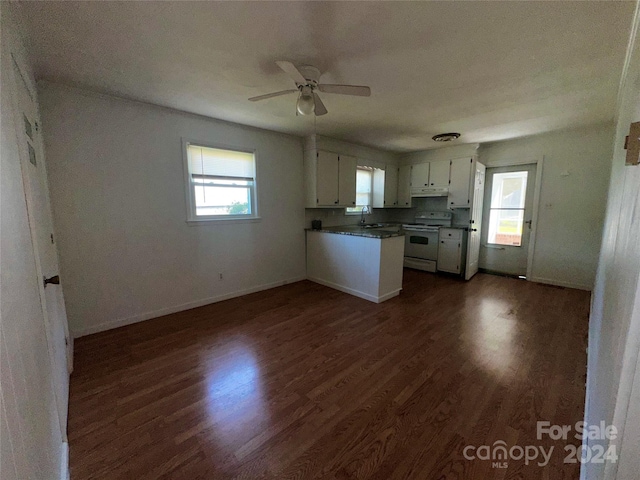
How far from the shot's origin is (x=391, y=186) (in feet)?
18.4

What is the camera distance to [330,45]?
1782 millimetres

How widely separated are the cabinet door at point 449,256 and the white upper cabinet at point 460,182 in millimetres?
718

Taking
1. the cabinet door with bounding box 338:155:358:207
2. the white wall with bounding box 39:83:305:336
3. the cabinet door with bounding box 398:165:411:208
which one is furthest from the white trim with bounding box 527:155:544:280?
the white wall with bounding box 39:83:305:336

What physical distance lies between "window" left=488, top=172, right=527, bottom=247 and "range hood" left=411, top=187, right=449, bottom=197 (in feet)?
2.98

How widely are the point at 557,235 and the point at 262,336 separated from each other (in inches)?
191

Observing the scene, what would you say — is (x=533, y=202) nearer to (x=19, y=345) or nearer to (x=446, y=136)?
(x=446, y=136)

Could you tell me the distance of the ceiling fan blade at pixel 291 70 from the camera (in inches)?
66.3

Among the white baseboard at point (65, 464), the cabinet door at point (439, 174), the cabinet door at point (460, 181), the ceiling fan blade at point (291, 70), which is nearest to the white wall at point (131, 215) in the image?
the white baseboard at point (65, 464)

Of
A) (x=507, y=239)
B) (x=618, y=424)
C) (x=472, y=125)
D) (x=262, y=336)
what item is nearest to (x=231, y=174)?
(x=262, y=336)

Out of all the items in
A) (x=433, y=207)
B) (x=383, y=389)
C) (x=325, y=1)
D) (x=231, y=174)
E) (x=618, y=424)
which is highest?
(x=325, y=1)

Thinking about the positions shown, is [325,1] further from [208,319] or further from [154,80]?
[208,319]

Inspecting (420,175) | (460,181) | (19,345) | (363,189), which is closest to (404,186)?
(420,175)

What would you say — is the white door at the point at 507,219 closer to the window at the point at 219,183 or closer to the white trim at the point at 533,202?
the white trim at the point at 533,202

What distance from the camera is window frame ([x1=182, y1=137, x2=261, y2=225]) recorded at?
10.3ft
